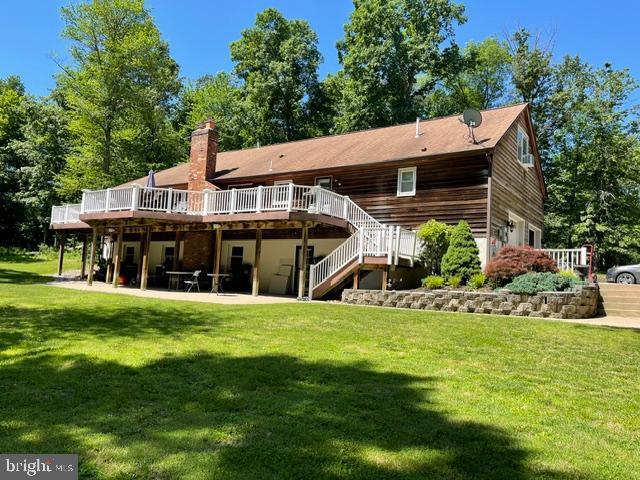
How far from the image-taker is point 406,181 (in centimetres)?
1770

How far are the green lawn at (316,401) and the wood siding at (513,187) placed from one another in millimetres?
9477

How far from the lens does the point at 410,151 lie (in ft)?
58.2

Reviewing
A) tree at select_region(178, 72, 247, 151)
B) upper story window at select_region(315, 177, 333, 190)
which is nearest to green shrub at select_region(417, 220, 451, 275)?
upper story window at select_region(315, 177, 333, 190)

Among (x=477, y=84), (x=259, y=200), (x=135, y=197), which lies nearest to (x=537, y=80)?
(x=477, y=84)

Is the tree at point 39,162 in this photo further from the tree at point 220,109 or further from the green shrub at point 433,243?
the green shrub at point 433,243

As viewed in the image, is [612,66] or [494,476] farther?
[612,66]

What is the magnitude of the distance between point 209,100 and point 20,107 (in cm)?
1780

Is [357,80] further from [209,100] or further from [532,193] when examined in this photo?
[532,193]

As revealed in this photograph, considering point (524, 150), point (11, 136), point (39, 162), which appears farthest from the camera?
point (11, 136)

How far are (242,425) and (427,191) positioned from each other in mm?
14734

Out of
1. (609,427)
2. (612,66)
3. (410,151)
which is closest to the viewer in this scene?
(609,427)

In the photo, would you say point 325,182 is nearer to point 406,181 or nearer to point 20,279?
point 406,181

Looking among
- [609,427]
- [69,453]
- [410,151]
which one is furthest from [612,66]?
[69,453]

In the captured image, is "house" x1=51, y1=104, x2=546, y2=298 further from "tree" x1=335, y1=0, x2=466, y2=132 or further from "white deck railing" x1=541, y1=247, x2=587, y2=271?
"tree" x1=335, y1=0, x2=466, y2=132
